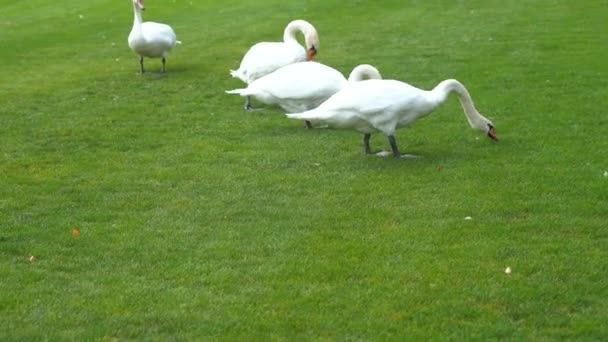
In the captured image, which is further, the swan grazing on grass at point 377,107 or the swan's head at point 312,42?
the swan's head at point 312,42

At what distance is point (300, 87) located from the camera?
43.7 ft

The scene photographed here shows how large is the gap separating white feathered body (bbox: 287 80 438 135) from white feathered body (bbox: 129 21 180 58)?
26.6ft

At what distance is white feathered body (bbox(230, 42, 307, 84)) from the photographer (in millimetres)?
15773

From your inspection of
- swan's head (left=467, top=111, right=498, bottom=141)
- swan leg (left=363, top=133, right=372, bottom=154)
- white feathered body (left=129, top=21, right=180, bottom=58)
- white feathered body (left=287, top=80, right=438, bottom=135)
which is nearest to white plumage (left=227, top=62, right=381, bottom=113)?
swan leg (left=363, top=133, right=372, bottom=154)

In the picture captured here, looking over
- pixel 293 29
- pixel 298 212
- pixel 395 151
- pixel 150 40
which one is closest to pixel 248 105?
pixel 293 29

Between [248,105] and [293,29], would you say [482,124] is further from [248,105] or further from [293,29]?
[293,29]

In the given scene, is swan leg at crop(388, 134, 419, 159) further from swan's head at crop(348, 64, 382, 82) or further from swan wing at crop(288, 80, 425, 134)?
swan's head at crop(348, 64, 382, 82)

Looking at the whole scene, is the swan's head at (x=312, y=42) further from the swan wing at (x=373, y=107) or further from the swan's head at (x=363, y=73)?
the swan wing at (x=373, y=107)

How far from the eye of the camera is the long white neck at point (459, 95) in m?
11.6

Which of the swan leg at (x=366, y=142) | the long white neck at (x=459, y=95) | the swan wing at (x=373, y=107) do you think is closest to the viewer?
the swan wing at (x=373, y=107)

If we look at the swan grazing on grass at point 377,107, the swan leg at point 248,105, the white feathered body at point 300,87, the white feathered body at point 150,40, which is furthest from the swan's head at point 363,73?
the white feathered body at point 150,40

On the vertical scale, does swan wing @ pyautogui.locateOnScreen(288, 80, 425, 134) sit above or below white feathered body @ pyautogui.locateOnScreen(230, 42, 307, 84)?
above

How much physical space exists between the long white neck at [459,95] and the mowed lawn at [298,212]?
0.30m

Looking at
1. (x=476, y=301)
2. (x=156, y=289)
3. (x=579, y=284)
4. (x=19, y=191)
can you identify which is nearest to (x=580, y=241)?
(x=579, y=284)
